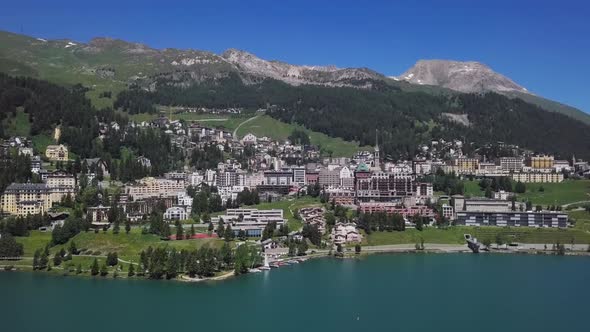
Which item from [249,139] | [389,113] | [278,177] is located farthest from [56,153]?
[389,113]

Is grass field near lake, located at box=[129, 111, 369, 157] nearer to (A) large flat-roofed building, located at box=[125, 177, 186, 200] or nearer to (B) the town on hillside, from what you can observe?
(B) the town on hillside

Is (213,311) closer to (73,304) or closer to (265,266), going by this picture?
(73,304)

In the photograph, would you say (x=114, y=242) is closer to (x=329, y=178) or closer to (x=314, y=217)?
(x=314, y=217)

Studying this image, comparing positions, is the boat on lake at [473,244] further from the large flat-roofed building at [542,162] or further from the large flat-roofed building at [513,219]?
the large flat-roofed building at [542,162]

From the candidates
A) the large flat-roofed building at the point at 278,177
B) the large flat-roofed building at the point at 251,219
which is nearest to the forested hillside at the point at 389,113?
the large flat-roofed building at the point at 278,177

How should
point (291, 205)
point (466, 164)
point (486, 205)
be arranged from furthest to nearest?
point (466, 164), point (486, 205), point (291, 205)

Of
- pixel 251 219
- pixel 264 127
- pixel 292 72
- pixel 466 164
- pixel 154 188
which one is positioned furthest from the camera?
pixel 292 72

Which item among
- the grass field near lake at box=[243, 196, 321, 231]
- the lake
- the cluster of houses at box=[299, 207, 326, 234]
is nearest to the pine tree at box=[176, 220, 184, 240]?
the lake
